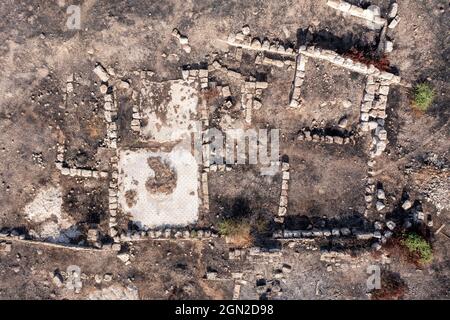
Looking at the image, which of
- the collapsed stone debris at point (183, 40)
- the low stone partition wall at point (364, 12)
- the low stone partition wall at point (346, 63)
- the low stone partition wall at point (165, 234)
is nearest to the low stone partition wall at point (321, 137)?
the low stone partition wall at point (346, 63)

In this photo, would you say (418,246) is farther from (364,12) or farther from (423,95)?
(364,12)

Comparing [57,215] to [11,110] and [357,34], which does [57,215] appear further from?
[357,34]

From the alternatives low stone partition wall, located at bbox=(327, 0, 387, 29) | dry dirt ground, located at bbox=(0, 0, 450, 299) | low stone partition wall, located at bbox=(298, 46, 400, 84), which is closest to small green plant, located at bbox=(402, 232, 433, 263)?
dry dirt ground, located at bbox=(0, 0, 450, 299)

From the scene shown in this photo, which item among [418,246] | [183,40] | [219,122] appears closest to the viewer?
[183,40]

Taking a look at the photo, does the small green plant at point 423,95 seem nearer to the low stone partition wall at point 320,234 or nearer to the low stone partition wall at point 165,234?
the low stone partition wall at point 320,234

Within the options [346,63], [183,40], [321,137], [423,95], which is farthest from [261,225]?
[423,95]

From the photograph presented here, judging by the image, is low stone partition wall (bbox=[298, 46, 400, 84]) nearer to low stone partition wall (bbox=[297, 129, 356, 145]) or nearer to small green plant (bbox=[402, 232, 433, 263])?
low stone partition wall (bbox=[297, 129, 356, 145])
